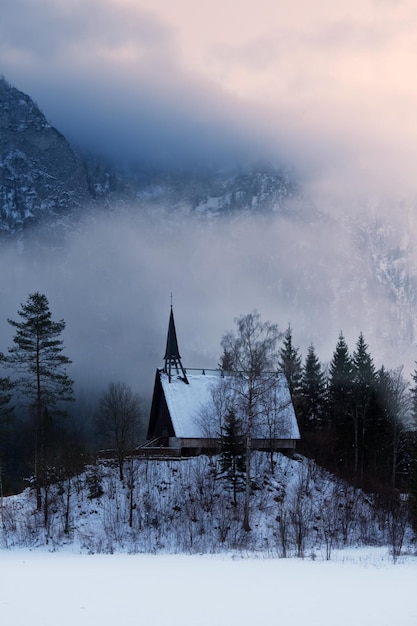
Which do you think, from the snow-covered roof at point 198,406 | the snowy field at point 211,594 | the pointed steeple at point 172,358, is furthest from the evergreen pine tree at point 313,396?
the snowy field at point 211,594

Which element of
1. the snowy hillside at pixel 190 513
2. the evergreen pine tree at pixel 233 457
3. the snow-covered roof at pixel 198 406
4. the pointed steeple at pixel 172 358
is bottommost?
the snowy hillside at pixel 190 513

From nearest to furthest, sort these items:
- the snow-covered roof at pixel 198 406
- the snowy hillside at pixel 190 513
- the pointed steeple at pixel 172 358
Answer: the snowy hillside at pixel 190 513 → the snow-covered roof at pixel 198 406 → the pointed steeple at pixel 172 358

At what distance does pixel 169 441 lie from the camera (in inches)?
2103

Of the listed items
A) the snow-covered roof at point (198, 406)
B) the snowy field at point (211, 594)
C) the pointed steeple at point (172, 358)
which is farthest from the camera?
the pointed steeple at point (172, 358)

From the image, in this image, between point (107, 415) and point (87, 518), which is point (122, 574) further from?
point (107, 415)

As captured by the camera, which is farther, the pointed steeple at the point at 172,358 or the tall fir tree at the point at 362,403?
the pointed steeple at the point at 172,358

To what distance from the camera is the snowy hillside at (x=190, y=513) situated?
132ft

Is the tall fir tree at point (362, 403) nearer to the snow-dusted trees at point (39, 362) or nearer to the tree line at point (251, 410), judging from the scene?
the tree line at point (251, 410)

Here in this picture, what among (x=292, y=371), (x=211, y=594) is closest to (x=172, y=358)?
(x=292, y=371)

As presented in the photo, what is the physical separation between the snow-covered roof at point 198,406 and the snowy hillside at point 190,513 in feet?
10.1

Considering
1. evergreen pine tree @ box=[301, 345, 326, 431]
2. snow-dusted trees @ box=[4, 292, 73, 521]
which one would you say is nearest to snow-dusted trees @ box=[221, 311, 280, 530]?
snow-dusted trees @ box=[4, 292, 73, 521]

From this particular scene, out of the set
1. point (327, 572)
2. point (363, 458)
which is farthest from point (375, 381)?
point (327, 572)

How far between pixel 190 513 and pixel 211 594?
2753 cm

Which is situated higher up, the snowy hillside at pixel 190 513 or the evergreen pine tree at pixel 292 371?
the evergreen pine tree at pixel 292 371
